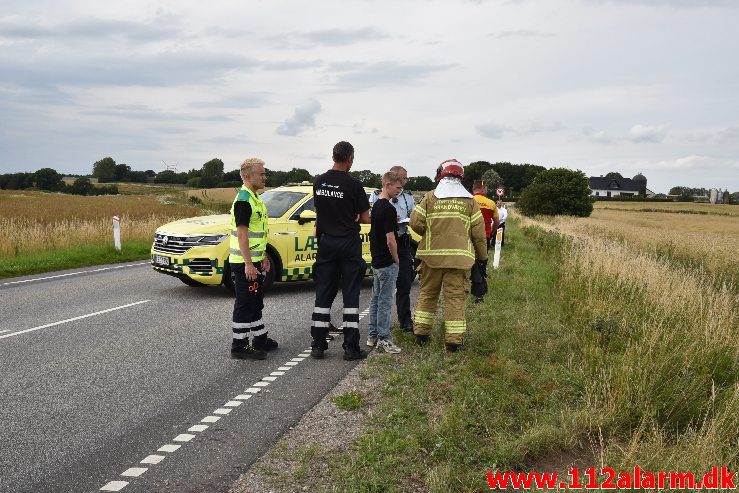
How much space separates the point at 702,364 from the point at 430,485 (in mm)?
3806

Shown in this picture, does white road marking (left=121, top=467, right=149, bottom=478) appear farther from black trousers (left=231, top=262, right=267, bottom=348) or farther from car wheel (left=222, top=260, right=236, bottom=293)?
car wheel (left=222, top=260, right=236, bottom=293)

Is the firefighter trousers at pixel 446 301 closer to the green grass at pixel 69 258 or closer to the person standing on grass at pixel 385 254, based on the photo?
the person standing on grass at pixel 385 254

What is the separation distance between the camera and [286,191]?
11.7 m

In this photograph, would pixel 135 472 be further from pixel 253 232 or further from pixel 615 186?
pixel 615 186

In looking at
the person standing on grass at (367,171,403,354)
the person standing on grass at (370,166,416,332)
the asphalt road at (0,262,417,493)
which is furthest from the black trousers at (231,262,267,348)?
the person standing on grass at (370,166,416,332)

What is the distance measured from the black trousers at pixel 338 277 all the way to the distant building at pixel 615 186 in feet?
495

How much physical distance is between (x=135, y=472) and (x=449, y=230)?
4.05 m

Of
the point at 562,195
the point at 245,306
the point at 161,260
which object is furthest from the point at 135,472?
the point at 562,195

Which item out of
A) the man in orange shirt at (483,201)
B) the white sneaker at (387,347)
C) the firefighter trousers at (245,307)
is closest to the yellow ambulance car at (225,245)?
the man in orange shirt at (483,201)

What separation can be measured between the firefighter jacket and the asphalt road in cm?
153

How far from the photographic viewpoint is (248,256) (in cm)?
672

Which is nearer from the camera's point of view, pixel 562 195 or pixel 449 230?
pixel 449 230

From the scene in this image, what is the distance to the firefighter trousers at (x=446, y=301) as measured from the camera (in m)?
7.05

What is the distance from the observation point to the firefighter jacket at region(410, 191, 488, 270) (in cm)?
702
